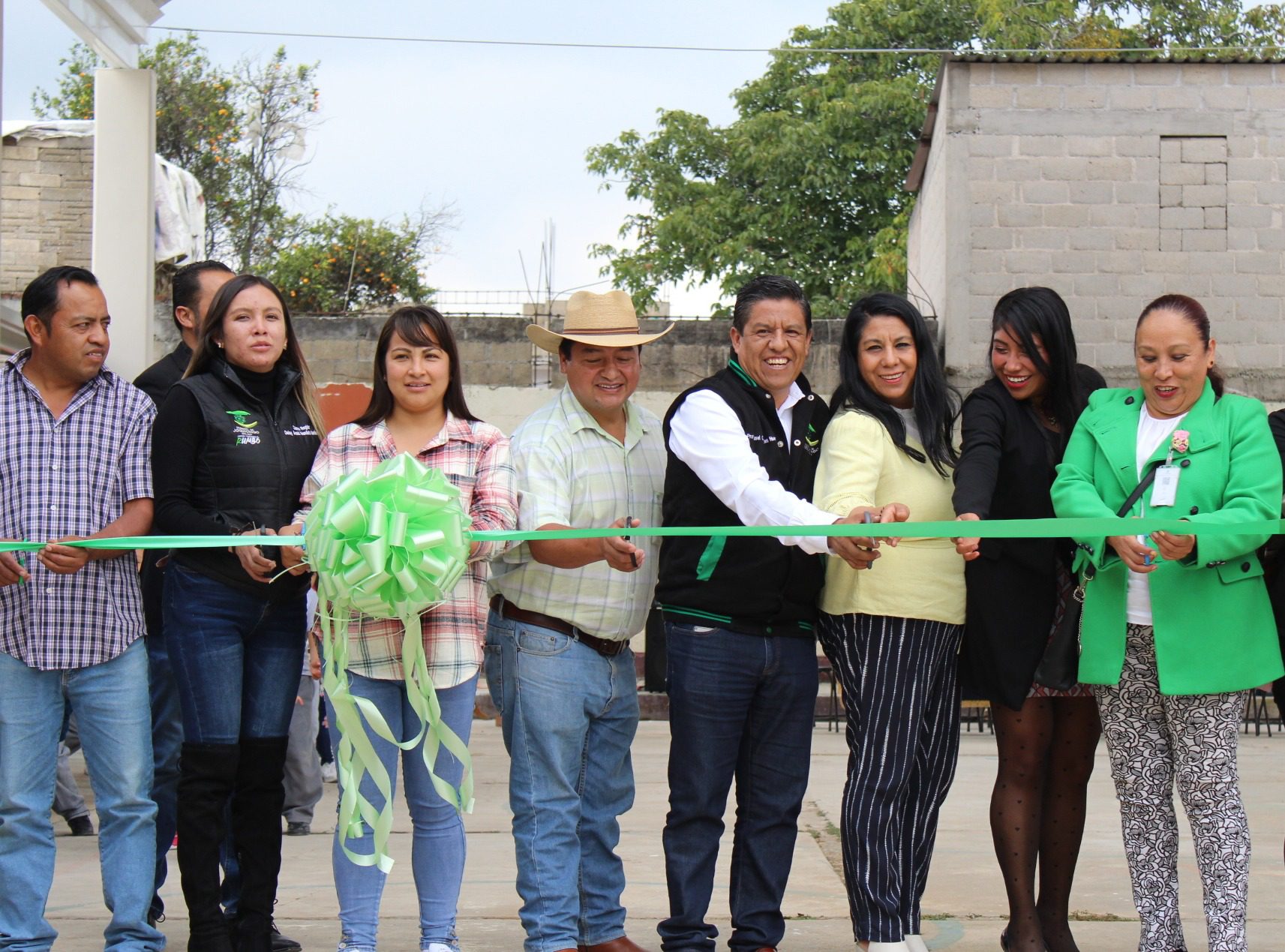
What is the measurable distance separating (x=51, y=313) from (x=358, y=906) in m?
1.80

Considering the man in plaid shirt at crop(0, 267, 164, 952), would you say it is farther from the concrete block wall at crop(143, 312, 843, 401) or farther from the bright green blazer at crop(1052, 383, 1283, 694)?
the concrete block wall at crop(143, 312, 843, 401)

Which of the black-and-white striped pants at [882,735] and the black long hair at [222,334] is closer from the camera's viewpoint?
the black-and-white striped pants at [882,735]

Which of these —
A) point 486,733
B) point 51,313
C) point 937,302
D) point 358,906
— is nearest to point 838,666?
point 358,906

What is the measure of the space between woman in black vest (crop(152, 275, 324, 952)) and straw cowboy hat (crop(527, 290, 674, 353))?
80cm

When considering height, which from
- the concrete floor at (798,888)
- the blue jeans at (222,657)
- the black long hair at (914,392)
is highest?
the black long hair at (914,392)

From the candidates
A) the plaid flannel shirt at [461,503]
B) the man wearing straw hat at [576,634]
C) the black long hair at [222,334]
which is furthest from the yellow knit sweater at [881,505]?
the black long hair at [222,334]

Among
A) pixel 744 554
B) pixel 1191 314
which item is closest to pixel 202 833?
pixel 744 554

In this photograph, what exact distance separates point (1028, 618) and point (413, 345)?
72.2 inches

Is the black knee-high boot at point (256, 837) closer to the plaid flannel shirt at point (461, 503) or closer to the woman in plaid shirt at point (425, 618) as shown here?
the woman in plaid shirt at point (425, 618)

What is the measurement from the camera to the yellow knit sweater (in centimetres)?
393

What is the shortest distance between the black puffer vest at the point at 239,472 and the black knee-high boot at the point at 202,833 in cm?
45

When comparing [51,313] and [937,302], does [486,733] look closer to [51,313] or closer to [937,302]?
[937,302]

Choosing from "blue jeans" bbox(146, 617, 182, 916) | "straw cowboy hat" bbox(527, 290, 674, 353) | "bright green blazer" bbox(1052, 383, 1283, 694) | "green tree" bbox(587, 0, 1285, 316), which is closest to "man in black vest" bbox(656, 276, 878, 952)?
"straw cowboy hat" bbox(527, 290, 674, 353)

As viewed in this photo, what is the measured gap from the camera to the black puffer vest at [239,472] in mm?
3881
